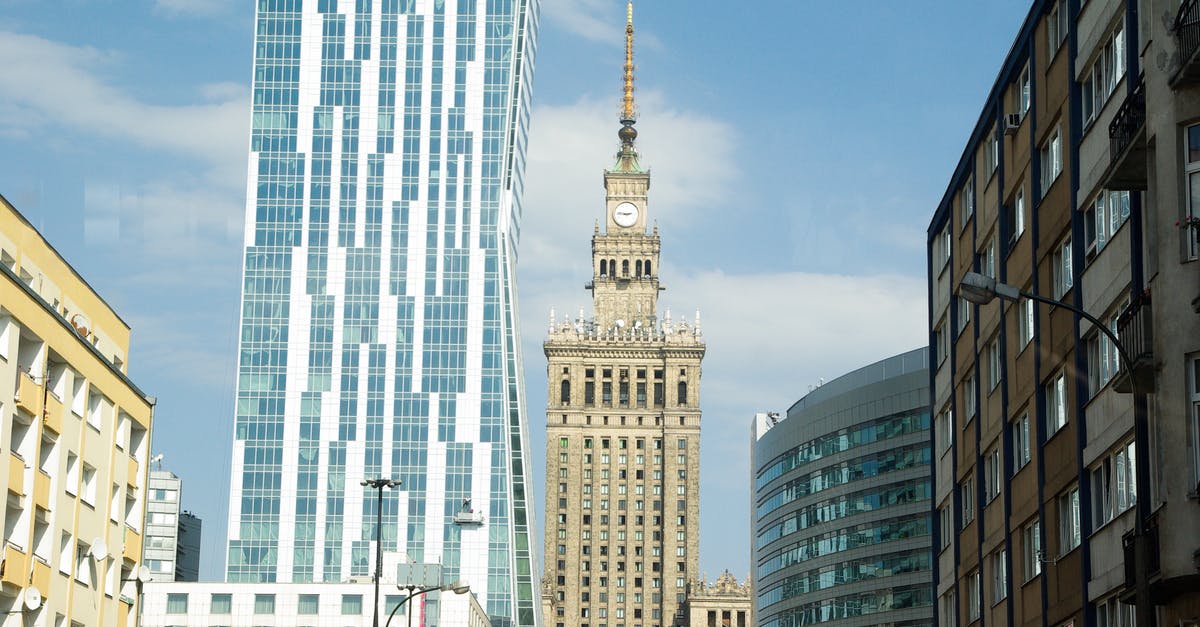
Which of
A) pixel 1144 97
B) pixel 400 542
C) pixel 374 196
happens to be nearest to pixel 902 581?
pixel 400 542

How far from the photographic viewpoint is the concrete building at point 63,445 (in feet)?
150

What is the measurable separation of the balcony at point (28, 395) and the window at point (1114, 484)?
26.1m

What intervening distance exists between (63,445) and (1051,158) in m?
27.2

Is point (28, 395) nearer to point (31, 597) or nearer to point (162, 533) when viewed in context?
point (31, 597)

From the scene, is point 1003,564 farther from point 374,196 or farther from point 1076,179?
point 374,196

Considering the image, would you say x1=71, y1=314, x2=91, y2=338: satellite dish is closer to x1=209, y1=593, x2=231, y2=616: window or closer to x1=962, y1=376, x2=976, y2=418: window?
x1=962, y1=376, x2=976, y2=418: window

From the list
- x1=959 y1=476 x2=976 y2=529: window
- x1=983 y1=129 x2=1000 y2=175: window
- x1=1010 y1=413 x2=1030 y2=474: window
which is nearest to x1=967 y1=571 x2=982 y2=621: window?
x1=959 y1=476 x2=976 y2=529: window

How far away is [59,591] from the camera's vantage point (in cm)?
4978

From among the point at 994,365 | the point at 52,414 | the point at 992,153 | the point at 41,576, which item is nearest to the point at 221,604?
the point at 41,576

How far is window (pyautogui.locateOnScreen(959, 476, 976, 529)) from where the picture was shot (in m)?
53.3

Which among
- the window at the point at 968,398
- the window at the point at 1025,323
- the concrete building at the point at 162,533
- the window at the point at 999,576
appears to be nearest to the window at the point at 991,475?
the window at the point at 999,576

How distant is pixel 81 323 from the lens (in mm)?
55438

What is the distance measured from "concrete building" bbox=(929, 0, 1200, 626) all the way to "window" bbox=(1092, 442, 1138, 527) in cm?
6

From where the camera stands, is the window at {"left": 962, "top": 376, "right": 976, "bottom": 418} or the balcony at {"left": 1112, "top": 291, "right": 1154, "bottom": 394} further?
the window at {"left": 962, "top": 376, "right": 976, "bottom": 418}
